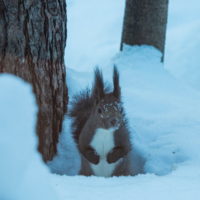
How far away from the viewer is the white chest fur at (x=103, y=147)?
Result: 2.95 m

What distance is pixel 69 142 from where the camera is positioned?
3.50 meters

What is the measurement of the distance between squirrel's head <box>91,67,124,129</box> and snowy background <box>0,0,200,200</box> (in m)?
0.43

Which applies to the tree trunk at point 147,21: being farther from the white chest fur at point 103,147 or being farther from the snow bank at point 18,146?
A: the snow bank at point 18,146


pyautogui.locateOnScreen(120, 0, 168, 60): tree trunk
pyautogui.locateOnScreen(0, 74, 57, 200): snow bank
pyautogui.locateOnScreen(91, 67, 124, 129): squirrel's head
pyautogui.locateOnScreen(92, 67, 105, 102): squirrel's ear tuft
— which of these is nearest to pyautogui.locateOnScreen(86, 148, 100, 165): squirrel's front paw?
pyautogui.locateOnScreen(91, 67, 124, 129): squirrel's head

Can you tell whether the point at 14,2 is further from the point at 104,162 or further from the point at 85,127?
the point at 104,162

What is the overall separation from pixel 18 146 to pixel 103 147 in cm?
205

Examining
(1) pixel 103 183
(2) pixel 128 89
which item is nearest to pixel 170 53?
(2) pixel 128 89

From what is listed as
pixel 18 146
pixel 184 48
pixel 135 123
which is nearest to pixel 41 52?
pixel 135 123

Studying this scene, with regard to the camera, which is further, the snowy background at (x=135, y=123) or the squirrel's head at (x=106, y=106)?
the squirrel's head at (x=106, y=106)

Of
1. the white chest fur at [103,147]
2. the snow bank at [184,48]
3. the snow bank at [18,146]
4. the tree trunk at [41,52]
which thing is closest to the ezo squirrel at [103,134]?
the white chest fur at [103,147]

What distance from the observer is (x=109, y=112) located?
9.57 feet

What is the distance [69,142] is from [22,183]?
2.55 m

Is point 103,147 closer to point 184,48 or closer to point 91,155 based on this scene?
point 91,155

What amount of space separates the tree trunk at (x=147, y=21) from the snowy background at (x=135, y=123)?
106 millimetres
